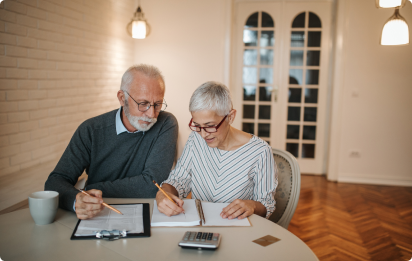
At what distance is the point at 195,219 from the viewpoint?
1.24 m

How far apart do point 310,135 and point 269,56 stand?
52.4 inches

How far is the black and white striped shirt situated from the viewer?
5.12 feet

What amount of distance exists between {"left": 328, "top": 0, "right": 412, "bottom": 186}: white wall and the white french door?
33 centimetres

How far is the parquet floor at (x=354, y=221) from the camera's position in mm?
2613

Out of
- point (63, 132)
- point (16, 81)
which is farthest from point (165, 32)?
point (16, 81)

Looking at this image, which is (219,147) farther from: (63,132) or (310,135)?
(310,135)

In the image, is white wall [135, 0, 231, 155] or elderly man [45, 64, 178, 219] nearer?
elderly man [45, 64, 178, 219]

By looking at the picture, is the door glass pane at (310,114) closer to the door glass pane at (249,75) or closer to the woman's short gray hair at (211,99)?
the door glass pane at (249,75)

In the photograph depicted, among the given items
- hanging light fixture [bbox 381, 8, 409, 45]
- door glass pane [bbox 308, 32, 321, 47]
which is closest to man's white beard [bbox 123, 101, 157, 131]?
hanging light fixture [bbox 381, 8, 409, 45]

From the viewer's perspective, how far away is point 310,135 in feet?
15.8

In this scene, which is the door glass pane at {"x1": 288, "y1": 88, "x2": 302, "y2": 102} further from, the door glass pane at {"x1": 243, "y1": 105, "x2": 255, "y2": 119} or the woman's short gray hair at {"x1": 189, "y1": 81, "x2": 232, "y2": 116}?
the woman's short gray hair at {"x1": 189, "y1": 81, "x2": 232, "y2": 116}

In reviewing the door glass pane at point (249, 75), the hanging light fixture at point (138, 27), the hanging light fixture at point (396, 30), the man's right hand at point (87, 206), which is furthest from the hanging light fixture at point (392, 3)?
the hanging light fixture at point (138, 27)

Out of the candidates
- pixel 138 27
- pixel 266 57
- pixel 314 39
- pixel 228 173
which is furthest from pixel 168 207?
pixel 314 39

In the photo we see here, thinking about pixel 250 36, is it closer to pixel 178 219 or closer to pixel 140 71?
pixel 140 71
